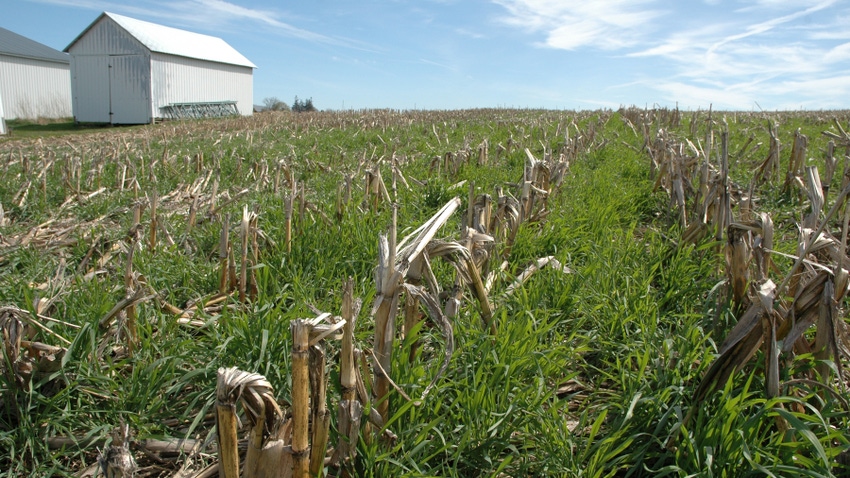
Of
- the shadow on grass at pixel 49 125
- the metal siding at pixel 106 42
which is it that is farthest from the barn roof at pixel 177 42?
the shadow on grass at pixel 49 125

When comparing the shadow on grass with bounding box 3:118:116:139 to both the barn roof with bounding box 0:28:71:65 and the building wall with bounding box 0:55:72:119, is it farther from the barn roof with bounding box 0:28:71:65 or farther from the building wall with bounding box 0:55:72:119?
the barn roof with bounding box 0:28:71:65

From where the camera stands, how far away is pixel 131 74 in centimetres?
2758

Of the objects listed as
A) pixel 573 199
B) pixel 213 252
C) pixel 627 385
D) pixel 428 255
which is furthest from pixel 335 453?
pixel 573 199

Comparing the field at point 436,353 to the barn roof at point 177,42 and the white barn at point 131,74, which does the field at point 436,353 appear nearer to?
the white barn at point 131,74

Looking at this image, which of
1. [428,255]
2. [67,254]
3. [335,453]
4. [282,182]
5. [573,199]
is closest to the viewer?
[335,453]

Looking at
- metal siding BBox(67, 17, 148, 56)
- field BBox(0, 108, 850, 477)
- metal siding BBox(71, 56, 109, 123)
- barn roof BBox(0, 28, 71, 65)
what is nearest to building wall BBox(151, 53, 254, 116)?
metal siding BBox(67, 17, 148, 56)

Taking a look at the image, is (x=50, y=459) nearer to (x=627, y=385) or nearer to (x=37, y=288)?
(x=37, y=288)

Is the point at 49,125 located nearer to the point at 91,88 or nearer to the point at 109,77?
the point at 91,88

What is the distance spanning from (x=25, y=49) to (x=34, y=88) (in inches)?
99.2

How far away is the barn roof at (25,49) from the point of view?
29.8 m

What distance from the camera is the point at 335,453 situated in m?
1.75

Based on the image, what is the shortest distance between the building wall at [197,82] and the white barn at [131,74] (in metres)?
0.05

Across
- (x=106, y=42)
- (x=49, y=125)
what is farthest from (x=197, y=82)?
(x=49, y=125)

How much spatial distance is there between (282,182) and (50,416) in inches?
198
